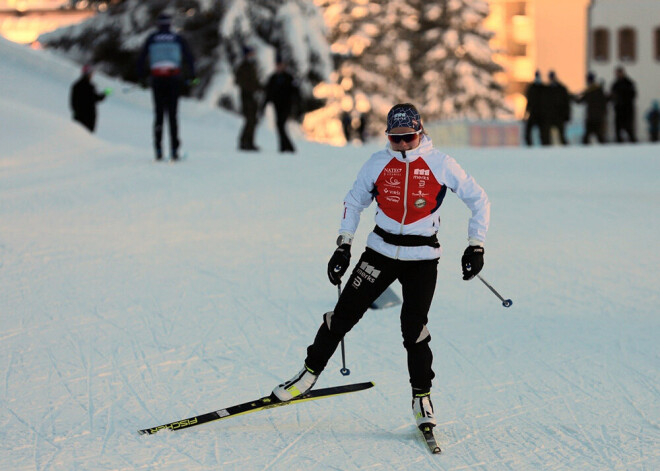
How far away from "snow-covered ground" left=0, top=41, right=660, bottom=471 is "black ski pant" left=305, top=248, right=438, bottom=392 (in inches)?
14.0

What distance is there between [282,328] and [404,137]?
102 inches

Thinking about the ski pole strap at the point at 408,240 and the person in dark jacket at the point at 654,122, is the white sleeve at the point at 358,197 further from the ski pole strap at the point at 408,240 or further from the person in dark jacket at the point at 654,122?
the person in dark jacket at the point at 654,122

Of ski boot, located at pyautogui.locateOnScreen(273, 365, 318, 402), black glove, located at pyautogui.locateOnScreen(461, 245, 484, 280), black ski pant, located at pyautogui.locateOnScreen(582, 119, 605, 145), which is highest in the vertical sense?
black glove, located at pyautogui.locateOnScreen(461, 245, 484, 280)

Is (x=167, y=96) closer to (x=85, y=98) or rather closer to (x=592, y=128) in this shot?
(x=85, y=98)

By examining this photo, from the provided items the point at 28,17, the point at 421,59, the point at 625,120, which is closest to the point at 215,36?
the point at 625,120

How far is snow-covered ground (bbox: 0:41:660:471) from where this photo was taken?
15.7ft

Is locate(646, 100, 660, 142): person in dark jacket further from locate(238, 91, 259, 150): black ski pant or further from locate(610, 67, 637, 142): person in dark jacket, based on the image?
locate(238, 91, 259, 150): black ski pant

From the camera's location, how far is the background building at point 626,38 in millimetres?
43375

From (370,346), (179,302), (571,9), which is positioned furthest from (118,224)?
(571,9)

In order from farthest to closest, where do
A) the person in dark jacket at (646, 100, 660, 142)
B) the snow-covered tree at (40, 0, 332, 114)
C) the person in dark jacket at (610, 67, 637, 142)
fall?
1. the snow-covered tree at (40, 0, 332, 114)
2. the person in dark jacket at (646, 100, 660, 142)
3. the person in dark jacket at (610, 67, 637, 142)

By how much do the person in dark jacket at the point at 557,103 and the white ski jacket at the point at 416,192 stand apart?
46.6ft

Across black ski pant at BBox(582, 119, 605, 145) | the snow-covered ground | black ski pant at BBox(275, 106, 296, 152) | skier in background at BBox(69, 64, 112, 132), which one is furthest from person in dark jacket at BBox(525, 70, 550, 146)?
skier in background at BBox(69, 64, 112, 132)

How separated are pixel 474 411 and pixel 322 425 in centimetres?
76

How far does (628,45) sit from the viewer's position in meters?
43.5
